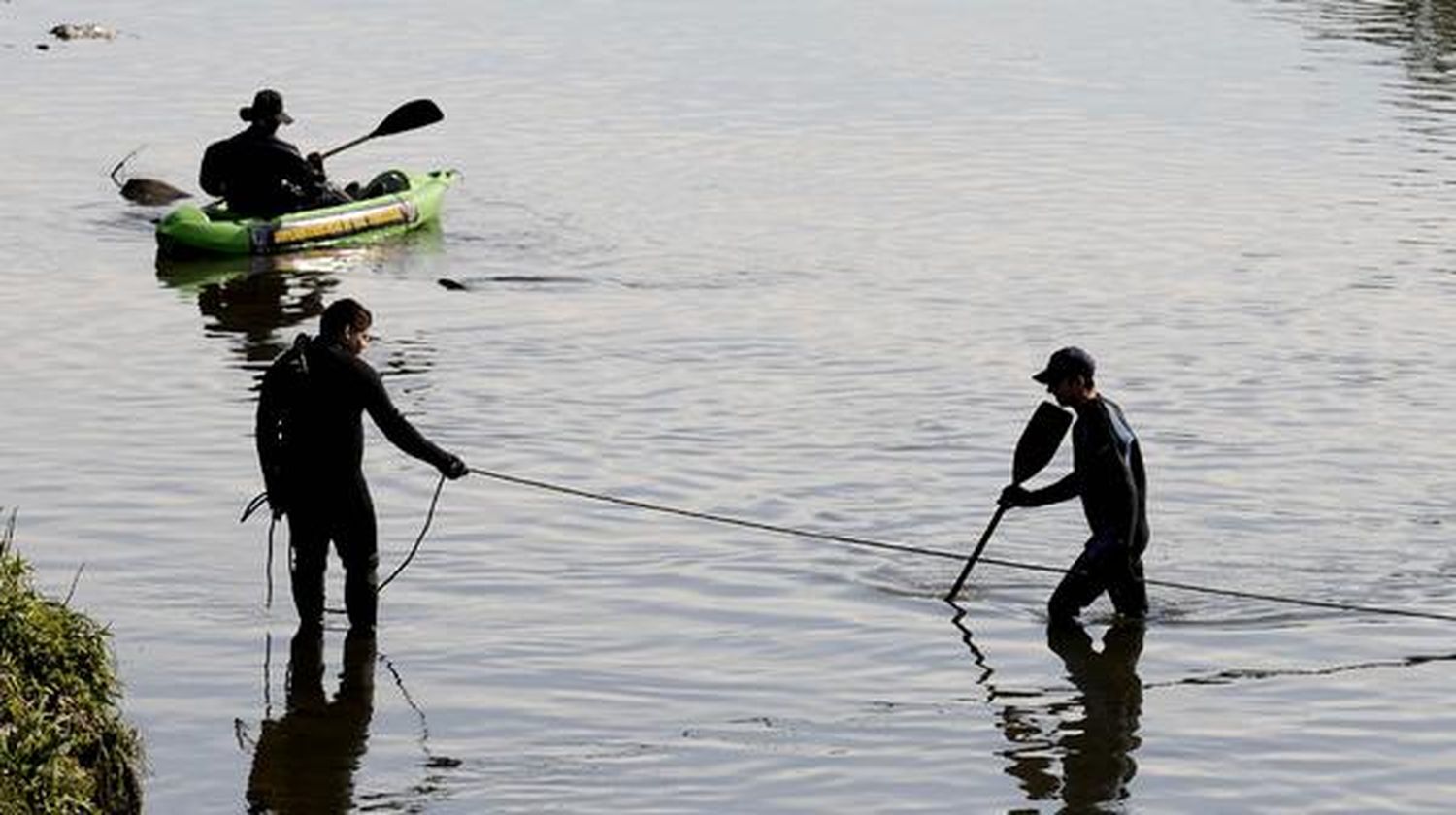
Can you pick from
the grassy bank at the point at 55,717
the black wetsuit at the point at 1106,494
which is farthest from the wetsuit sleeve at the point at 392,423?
the black wetsuit at the point at 1106,494

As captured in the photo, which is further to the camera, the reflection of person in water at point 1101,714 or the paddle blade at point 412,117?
the paddle blade at point 412,117

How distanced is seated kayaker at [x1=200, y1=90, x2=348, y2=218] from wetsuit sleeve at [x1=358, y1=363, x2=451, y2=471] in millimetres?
14182

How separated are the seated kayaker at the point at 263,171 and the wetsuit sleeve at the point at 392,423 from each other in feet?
46.5

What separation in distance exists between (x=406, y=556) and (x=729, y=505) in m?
2.81

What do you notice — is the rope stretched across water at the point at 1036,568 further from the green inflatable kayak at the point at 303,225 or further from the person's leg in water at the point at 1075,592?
the green inflatable kayak at the point at 303,225

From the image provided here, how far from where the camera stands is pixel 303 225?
100ft

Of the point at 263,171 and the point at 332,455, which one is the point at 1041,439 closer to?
the point at 332,455

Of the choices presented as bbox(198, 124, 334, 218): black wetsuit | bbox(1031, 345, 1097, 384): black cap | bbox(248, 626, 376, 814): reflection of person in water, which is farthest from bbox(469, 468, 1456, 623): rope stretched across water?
bbox(198, 124, 334, 218): black wetsuit

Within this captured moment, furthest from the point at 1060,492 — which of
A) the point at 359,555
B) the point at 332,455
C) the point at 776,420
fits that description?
the point at 776,420

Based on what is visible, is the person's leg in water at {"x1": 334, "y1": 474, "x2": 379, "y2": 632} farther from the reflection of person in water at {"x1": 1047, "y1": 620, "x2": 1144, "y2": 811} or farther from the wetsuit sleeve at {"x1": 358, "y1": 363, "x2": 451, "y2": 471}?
the reflection of person in water at {"x1": 1047, "y1": 620, "x2": 1144, "y2": 811}

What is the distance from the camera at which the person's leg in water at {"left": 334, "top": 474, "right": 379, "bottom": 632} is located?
51.1 feet

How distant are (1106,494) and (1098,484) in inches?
2.9

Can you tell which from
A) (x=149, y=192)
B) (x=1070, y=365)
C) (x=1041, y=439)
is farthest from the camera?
(x=149, y=192)

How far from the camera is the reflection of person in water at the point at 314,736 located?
1332 centimetres
